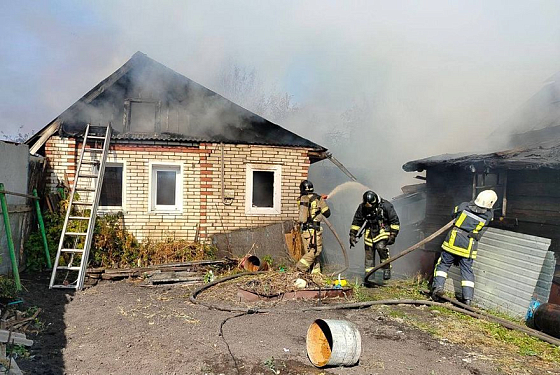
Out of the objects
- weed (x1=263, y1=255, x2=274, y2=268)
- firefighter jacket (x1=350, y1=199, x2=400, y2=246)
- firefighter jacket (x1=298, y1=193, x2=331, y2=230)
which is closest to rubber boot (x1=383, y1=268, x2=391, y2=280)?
firefighter jacket (x1=350, y1=199, x2=400, y2=246)

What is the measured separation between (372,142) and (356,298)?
16394 millimetres

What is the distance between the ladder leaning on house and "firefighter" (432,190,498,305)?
6004 mm

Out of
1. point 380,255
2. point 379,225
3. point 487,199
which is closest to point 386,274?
point 380,255

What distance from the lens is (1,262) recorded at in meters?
6.60

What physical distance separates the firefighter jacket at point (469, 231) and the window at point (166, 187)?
5.55m

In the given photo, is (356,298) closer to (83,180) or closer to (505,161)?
(505,161)

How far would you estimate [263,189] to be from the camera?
9.77m

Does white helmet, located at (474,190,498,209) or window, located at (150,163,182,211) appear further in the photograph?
window, located at (150,163,182,211)

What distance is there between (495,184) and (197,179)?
19.6 feet

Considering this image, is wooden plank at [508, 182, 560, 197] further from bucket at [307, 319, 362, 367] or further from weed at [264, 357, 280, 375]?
weed at [264, 357, 280, 375]

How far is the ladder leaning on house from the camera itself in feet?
23.4

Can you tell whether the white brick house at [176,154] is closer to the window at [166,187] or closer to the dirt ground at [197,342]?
the window at [166,187]

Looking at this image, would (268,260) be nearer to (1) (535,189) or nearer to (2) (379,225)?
(2) (379,225)

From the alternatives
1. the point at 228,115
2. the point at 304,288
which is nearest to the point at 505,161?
the point at 304,288
